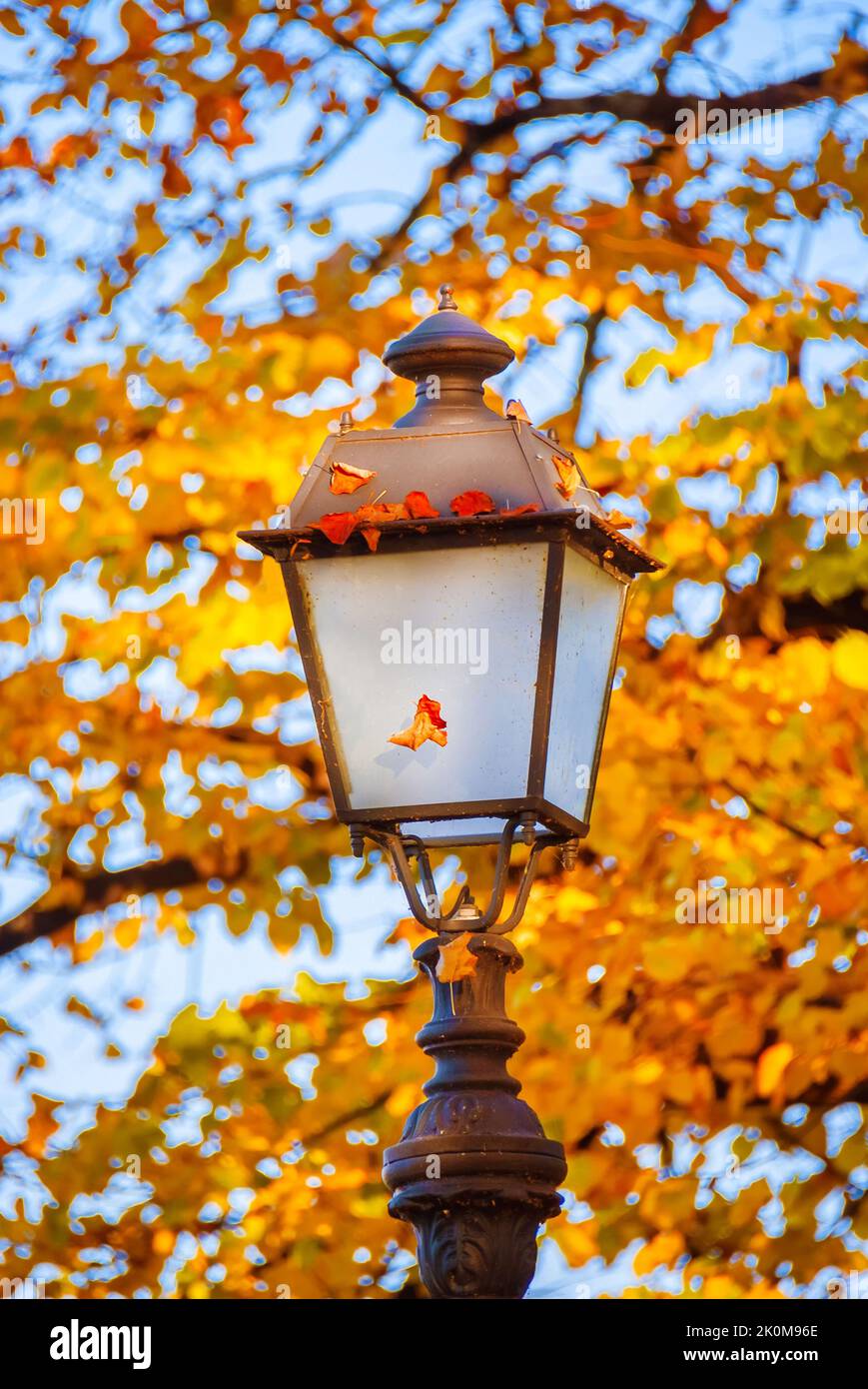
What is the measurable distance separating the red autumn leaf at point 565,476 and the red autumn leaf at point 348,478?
1.06 ft

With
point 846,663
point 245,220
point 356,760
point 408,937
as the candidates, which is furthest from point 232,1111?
point 356,760

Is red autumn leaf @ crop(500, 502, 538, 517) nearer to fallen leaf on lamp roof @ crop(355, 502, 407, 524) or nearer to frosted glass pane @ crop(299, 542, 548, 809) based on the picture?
frosted glass pane @ crop(299, 542, 548, 809)

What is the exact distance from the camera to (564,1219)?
23.1 ft

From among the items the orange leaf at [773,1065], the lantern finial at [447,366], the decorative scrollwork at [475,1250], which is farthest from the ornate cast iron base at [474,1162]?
the orange leaf at [773,1065]

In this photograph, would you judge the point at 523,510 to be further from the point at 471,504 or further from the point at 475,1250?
the point at 475,1250

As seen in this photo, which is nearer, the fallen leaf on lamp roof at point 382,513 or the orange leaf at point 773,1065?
the fallen leaf on lamp roof at point 382,513

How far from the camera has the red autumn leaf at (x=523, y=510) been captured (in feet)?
12.2

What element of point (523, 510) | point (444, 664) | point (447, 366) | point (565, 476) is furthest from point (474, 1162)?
point (447, 366)

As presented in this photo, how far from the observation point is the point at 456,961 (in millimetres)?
3785

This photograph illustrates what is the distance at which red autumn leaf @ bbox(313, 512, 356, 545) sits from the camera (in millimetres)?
3771

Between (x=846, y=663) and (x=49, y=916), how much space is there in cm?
357

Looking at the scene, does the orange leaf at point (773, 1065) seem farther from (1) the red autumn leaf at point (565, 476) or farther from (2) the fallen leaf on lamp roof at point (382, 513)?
(2) the fallen leaf on lamp roof at point (382, 513)

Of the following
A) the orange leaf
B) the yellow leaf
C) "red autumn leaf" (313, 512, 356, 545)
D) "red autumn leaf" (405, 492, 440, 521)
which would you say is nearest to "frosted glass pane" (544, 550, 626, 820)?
"red autumn leaf" (405, 492, 440, 521)

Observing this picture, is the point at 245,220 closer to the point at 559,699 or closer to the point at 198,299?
the point at 198,299
